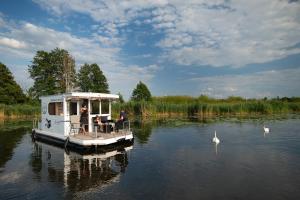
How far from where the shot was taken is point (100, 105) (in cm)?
1892

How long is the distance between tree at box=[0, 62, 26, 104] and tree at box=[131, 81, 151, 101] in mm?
23633

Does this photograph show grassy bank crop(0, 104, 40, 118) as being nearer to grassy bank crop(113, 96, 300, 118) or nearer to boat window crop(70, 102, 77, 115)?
grassy bank crop(113, 96, 300, 118)

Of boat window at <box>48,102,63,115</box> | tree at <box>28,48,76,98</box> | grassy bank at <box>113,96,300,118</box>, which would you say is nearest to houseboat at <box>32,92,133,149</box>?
boat window at <box>48,102,63,115</box>

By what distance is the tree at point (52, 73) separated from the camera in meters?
58.8

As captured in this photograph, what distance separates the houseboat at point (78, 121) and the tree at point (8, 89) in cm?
4089

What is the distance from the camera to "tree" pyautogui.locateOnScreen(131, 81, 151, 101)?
198ft

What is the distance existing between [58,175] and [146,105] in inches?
1247

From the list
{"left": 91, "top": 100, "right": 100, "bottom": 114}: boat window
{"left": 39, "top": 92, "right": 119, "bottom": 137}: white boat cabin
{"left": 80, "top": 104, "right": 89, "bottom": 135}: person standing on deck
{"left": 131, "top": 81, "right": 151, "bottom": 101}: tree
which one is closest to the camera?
{"left": 39, "top": 92, "right": 119, "bottom": 137}: white boat cabin

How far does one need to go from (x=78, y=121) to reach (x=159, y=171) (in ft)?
28.2

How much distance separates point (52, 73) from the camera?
202 ft

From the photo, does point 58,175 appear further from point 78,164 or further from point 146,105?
point 146,105

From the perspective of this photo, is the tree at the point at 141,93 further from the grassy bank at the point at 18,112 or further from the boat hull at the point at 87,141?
the boat hull at the point at 87,141

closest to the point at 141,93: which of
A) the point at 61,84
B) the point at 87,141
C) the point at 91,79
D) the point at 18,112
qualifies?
the point at 91,79

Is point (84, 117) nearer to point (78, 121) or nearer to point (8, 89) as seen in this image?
point (78, 121)
